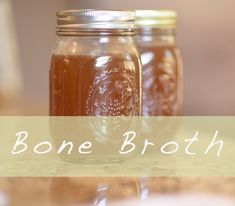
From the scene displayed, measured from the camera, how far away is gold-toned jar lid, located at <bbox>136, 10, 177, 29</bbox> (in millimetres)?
986

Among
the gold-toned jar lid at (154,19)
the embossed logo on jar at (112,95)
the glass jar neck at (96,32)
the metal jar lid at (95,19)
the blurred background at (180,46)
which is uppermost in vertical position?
the metal jar lid at (95,19)

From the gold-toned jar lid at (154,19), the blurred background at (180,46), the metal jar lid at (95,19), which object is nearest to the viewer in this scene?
the metal jar lid at (95,19)

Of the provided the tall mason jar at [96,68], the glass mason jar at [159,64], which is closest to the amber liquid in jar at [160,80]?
the glass mason jar at [159,64]

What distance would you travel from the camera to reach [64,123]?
800 millimetres

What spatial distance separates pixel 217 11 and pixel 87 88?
0.66 m

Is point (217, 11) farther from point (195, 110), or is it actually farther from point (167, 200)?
point (167, 200)

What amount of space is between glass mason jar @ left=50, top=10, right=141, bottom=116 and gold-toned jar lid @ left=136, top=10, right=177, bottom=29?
0.17 m

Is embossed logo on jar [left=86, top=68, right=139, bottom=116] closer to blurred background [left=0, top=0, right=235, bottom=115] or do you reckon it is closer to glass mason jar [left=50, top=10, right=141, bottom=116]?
glass mason jar [left=50, top=10, right=141, bottom=116]

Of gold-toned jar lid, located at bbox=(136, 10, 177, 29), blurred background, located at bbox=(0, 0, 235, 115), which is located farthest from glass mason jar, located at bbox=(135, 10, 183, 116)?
blurred background, located at bbox=(0, 0, 235, 115)

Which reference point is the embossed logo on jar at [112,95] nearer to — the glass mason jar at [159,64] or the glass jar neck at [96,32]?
the glass jar neck at [96,32]

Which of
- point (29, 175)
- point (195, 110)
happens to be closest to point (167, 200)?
point (29, 175)

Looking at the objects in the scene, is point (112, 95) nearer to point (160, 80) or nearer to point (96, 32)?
point (96, 32)

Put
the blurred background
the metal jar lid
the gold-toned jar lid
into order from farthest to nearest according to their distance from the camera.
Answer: the blurred background, the gold-toned jar lid, the metal jar lid

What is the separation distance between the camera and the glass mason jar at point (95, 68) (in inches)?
31.3
